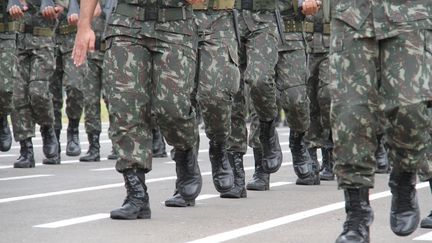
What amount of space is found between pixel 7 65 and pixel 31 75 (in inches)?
11.1

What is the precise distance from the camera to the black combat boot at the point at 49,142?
41.1ft

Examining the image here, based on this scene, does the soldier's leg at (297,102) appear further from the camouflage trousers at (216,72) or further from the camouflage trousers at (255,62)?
the camouflage trousers at (216,72)

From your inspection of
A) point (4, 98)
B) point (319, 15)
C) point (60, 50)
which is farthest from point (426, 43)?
point (60, 50)

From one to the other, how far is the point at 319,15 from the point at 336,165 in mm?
4968

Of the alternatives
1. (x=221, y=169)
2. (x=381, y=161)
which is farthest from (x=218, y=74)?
(x=381, y=161)

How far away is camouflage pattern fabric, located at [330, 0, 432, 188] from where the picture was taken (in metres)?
6.03

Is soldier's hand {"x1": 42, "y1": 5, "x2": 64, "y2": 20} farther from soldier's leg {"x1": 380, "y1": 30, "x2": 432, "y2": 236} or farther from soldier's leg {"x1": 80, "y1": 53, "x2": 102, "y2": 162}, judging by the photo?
soldier's leg {"x1": 380, "y1": 30, "x2": 432, "y2": 236}

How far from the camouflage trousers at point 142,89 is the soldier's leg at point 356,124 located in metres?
1.65

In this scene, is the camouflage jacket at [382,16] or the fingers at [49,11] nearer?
the camouflage jacket at [382,16]

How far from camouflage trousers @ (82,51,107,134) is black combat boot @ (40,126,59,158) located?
0.98 metres

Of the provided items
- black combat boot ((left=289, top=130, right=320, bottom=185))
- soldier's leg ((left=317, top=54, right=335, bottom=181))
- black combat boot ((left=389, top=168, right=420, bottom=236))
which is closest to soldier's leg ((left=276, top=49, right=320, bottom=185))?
black combat boot ((left=289, top=130, right=320, bottom=185))

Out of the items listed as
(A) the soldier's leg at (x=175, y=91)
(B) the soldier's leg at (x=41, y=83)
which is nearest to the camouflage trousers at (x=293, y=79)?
(A) the soldier's leg at (x=175, y=91)

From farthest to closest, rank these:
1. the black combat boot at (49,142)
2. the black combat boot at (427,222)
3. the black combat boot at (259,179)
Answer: the black combat boot at (49,142) < the black combat boot at (259,179) < the black combat boot at (427,222)

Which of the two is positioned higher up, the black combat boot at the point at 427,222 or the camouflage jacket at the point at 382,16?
the camouflage jacket at the point at 382,16
